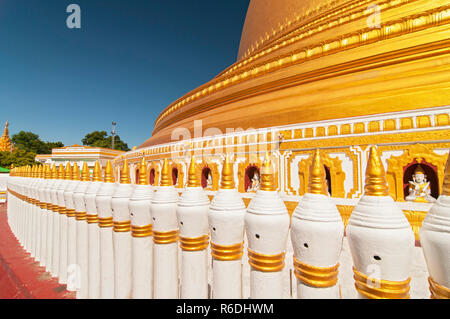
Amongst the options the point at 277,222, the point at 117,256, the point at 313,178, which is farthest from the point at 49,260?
the point at 313,178

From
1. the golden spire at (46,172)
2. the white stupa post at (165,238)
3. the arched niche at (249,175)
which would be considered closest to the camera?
the white stupa post at (165,238)

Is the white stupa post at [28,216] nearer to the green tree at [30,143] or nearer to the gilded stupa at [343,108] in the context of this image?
the gilded stupa at [343,108]

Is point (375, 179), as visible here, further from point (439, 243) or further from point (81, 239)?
point (81, 239)

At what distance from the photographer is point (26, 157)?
114ft

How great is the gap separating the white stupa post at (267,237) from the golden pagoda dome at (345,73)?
3.99 m

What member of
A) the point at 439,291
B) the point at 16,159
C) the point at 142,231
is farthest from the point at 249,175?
the point at 16,159

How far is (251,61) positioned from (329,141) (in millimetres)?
4830

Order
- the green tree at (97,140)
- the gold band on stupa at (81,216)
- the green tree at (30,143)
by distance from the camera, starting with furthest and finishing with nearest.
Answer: the green tree at (97,140)
the green tree at (30,143)
the gold band on stupa at (81,216)

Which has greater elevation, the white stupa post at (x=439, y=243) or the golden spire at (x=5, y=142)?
the golden spire at (x=5, y=142)

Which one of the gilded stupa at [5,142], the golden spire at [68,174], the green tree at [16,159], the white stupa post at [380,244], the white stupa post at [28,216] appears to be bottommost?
the white stupa post at [28,216]

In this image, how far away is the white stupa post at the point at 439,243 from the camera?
1231mm

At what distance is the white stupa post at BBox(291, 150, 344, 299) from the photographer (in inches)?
60.5

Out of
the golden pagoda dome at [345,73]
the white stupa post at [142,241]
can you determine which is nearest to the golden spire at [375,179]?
the white stupa post at [142,241]

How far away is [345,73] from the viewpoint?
5762 millimetres
